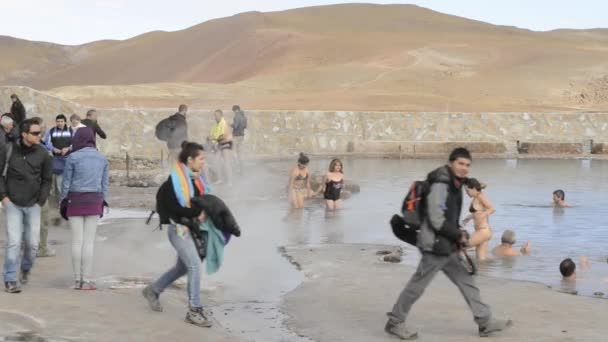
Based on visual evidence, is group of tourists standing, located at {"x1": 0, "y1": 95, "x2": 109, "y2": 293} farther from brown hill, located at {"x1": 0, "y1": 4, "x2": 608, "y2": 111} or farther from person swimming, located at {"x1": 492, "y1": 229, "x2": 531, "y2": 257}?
brown hill, located at {"x1": 0, "y1": 4, "x2": 608, "y2": 111}

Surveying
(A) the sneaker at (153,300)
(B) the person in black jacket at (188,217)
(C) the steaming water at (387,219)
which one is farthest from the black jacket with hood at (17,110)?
(B) the person in black jacket at (188,217)

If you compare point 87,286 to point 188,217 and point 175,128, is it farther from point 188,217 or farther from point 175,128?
point 175,128

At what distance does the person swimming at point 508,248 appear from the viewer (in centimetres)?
1431

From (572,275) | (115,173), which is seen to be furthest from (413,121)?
(572,275)

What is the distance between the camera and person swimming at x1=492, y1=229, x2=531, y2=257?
14312 millimetres

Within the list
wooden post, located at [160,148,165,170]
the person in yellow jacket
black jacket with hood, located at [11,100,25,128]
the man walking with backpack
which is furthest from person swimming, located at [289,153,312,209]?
wooden post, located at [160,148,165,170]

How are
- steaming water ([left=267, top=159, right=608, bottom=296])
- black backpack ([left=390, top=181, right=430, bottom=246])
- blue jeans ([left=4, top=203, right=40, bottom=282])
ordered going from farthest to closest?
steaming water ([left=267, top=159, right=608, bottom=296])
blue jeans ([left=4, top=203, right=40, bottom=282])
black backpack ([left=390, top=181, right=430, bottom=246])

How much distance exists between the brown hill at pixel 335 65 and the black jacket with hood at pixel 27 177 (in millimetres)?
36501

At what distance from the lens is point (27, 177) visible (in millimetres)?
10289

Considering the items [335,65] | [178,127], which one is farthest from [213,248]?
[335,65]

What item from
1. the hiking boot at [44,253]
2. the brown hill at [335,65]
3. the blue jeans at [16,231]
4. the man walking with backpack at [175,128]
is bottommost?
the hiking boot at [44,253]

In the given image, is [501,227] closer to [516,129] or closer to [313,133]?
[313,133]

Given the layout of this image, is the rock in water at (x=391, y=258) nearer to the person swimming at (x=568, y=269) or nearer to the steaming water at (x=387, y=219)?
the steaming water at (x=387, y=219)

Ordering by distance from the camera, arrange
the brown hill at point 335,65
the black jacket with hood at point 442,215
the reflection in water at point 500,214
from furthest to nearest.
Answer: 1. the brown hill at point 335,65
2. the reflection in water at point 500,214
3. the black jacket with hood at point 442,215
